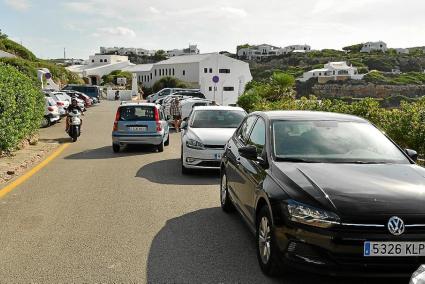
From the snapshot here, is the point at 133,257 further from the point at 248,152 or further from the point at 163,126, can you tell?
the point at 163,126

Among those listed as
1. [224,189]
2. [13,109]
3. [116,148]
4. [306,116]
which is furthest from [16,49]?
[306,116]

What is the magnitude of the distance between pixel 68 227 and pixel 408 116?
27.0ft

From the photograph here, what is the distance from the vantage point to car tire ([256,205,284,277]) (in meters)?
4.52

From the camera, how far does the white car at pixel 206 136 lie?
1054 centimetres

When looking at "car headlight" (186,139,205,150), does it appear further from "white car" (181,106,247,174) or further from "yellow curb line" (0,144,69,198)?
"yellow curb line" (0,144,69,198)

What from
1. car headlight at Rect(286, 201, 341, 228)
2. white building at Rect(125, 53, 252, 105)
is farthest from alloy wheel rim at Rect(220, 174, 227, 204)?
white building at Rect(125, 53, 252, 105)

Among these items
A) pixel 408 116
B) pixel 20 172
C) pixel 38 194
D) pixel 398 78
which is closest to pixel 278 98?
pixel 408 116

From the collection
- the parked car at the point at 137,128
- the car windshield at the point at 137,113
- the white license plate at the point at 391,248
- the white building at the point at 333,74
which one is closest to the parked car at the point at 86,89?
the car windshield at the point at 137,113

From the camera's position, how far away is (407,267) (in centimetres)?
405

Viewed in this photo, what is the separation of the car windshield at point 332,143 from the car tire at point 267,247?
0.78 m

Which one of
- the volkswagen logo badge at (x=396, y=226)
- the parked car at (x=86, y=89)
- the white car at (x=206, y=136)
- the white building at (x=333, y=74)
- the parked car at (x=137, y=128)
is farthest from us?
the white building at (x=333, y=74)

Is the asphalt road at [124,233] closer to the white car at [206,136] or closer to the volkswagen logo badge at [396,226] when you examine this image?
the white car at [206,136]

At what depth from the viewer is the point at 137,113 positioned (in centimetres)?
1490

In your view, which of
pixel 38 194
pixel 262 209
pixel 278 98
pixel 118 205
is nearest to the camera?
pixel 262 209
